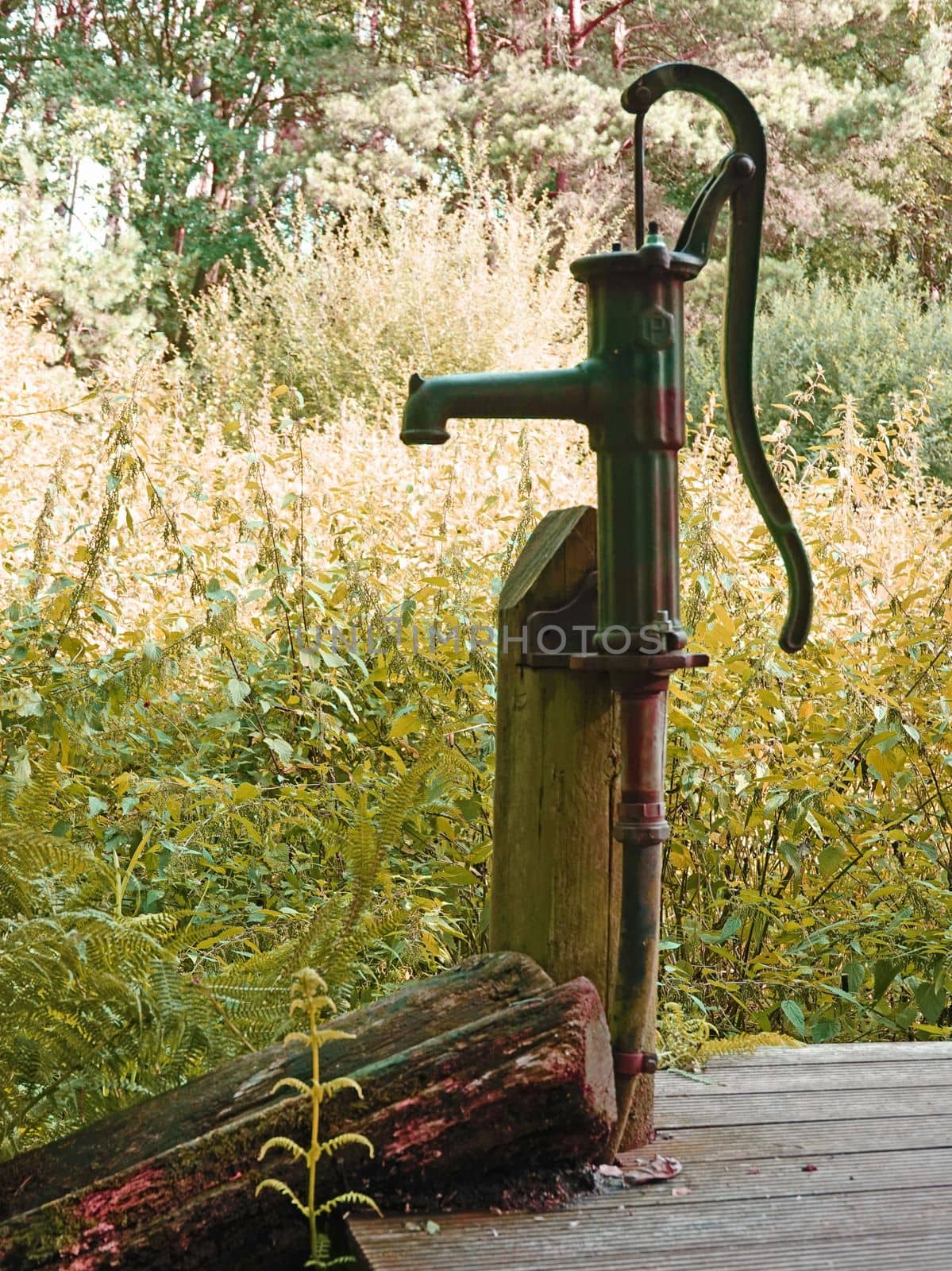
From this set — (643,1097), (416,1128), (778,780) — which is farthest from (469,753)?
(416,1128)

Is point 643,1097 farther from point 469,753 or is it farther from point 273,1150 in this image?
point 469,753

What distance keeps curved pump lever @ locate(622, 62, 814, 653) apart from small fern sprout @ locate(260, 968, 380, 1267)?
66 cm

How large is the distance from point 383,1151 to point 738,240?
1021mm


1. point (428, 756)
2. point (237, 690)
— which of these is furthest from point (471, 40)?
point (428, 756)

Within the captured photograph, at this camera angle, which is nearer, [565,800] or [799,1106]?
[565,800]

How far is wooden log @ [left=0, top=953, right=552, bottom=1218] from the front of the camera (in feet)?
4.39

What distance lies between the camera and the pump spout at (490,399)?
4.64ft

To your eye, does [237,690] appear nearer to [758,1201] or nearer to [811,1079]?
[811,1079]

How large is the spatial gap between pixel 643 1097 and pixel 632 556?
0.63 metres

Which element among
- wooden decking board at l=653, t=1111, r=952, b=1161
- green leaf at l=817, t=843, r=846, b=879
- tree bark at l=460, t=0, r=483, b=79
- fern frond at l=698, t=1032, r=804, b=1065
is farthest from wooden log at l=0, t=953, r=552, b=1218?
tree bark at l=460, t=0, r=483, b=79

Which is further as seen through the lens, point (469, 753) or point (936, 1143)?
point (469, 753)

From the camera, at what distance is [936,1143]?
5.05 feet

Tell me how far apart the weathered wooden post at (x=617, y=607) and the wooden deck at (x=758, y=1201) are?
0.40 feet

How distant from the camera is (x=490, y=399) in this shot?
1440 mm
